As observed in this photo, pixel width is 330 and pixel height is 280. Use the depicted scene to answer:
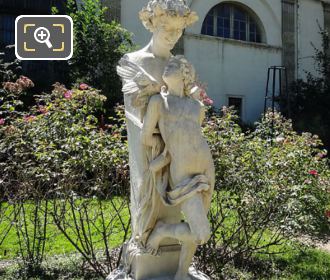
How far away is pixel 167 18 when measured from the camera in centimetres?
328

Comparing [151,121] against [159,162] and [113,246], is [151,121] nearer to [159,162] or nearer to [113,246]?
[159,162]

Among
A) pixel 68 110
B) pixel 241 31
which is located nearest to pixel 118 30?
pixel 241 31

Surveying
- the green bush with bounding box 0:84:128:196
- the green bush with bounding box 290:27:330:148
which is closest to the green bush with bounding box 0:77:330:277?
the green bush with bounding box 0:84:128:196

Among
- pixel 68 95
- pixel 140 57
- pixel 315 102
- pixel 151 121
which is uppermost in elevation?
pixel 315 102

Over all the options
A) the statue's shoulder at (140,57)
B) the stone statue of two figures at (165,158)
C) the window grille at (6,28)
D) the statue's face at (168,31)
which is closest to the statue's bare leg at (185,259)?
the stone statue of two figures at (165,158)

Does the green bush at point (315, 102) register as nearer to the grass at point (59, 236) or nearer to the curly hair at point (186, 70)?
the grass at point (59, 236)

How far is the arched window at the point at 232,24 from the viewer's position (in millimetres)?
17156

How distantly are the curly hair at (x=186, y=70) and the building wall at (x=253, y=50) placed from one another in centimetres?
1233

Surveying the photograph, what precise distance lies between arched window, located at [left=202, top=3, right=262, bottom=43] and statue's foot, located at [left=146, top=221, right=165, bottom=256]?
14604mm

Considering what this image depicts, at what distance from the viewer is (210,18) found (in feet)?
56.2

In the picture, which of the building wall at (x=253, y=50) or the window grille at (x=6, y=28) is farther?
the building wall at (x=253, y=50)

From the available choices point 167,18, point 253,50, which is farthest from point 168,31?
point 253,50

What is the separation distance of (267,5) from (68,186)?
15.2 meters

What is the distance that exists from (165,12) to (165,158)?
1058mm
